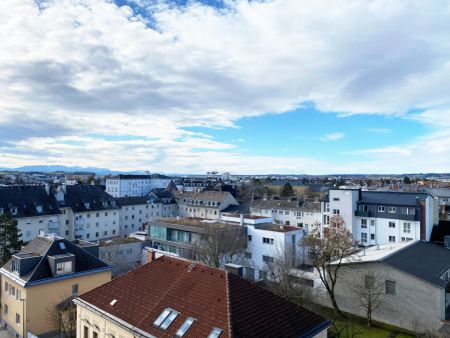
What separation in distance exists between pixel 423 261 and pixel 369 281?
725cm

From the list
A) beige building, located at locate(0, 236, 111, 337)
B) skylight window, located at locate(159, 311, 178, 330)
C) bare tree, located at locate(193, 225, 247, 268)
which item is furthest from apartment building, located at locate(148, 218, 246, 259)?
skylight window, located at locate(159, 311, 178, 330)

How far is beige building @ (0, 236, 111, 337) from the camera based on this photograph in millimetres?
28516

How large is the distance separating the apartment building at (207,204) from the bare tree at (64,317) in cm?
5311

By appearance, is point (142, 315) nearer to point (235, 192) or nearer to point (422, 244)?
point (422, 244)

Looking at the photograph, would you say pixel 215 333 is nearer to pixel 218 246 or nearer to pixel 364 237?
pixel 218 246

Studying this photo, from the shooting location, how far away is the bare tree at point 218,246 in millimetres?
42031

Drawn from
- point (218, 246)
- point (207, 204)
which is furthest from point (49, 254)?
point (207, 204)

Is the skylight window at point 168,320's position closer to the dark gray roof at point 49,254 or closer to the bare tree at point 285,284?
the bare tree at point 285,284

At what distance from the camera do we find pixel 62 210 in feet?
Result: 217

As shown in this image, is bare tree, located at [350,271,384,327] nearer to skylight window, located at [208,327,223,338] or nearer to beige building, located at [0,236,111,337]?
skylight window, located at [208,327,223,338]

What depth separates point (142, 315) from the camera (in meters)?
17.2

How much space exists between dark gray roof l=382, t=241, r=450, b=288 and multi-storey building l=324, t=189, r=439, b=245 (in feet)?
37.7

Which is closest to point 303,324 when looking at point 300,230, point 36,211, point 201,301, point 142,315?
point 201,301

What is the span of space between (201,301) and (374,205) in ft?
160
